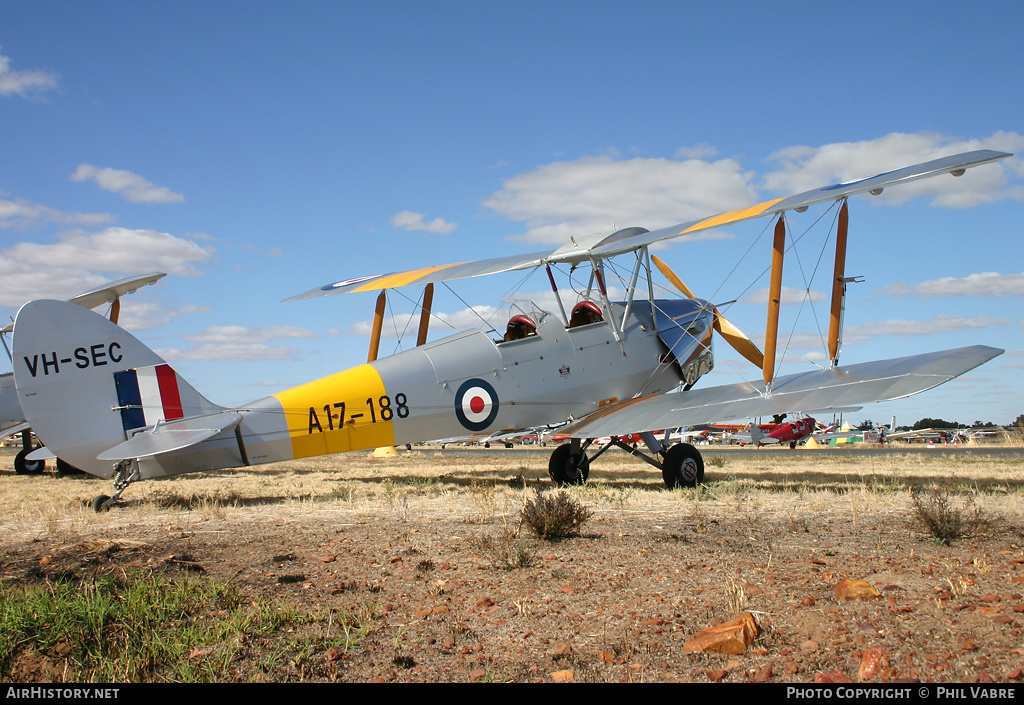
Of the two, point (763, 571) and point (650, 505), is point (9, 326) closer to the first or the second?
point (650, 505)

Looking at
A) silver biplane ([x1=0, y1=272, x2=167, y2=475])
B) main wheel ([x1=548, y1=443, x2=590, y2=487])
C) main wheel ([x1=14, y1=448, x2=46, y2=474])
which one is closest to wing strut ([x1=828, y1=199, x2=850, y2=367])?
main wheel ([x1=548, y1=443, x2=590, y2=487])

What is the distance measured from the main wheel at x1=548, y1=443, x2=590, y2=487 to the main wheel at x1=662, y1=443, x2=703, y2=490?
4.97 ft

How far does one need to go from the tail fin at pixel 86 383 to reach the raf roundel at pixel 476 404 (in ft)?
12.0

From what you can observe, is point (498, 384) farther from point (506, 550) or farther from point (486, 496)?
point (506, 550)

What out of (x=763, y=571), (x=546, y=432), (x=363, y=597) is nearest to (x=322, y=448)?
(x=546, y=432)

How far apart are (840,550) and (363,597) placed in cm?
358

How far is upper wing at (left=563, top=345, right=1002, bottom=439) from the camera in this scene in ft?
32.3

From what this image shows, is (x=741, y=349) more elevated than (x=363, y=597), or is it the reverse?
(x=741, y=349)

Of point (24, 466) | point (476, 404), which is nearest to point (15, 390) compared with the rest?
point (24, 466)

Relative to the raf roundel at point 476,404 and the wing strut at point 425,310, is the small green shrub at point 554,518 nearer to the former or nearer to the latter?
the raf roundel at point 476,404

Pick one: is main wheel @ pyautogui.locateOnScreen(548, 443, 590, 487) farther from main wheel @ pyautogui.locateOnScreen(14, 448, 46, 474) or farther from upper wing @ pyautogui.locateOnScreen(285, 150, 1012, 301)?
main wheel @ pyautogui.locateOnScreen(14, 448, 46, 474)

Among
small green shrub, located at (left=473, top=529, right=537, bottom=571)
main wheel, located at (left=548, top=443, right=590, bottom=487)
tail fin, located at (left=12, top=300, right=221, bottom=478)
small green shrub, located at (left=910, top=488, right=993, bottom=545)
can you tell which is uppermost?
tail fin, located at (left=12, top=300, right=221, bottom=478)

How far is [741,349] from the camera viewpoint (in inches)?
533

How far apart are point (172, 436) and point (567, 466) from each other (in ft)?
19.7
